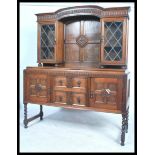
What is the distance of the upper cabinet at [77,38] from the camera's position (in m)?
2.72

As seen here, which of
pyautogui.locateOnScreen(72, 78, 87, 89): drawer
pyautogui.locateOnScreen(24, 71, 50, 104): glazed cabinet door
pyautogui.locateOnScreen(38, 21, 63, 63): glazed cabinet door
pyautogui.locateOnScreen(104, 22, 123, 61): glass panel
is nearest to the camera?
pyautogui.locateOnScreen(72, 78, 87, 89): drawer

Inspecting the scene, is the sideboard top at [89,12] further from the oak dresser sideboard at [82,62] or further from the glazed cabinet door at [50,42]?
the glazed cabinet door at [50,42]

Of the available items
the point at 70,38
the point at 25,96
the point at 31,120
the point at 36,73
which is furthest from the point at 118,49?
the point at 31,120

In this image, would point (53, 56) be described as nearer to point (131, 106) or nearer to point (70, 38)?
point (70, 38)

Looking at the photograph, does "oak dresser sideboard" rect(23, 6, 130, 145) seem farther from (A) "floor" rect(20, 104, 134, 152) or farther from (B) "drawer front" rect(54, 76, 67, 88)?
(A) "floor" rect(20, 104, 134, 152)

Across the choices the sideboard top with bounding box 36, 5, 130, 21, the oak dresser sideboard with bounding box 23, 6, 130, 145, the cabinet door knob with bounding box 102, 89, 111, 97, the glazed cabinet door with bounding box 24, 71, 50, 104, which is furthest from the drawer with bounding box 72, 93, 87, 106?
the sideboard top with bounding box 36, 5, 130, 21

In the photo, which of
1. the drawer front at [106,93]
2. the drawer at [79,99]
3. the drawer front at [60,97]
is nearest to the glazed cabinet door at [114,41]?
the drawer front at [106,93]

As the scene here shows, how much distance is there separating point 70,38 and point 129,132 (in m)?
1.54

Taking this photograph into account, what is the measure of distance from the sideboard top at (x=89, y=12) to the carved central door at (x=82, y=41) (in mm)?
260

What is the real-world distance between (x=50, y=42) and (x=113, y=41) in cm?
91

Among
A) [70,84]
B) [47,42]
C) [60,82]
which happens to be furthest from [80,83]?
[47,42]

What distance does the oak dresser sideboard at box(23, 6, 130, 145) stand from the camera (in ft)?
8.11

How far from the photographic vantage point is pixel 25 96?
295 cm

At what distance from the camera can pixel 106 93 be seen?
246cm
